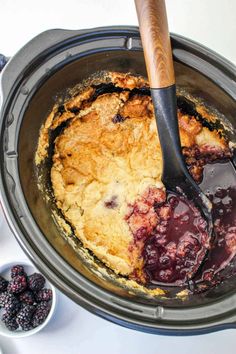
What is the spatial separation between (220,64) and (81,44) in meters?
0.35

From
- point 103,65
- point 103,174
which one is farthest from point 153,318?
point 103,65

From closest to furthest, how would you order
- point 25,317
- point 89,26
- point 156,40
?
point 156,40
point 25,317
point 89,26

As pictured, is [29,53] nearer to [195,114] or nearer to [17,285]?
[195,114]

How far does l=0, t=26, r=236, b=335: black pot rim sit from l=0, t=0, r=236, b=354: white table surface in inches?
11.8

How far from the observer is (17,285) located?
1398 millimetres

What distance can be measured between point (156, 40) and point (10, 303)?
0.79 metres

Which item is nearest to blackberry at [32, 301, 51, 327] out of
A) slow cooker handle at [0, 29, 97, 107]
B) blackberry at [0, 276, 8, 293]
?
blackberry at [0, 276, 8, 293]

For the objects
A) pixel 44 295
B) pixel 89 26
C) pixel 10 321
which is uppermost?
pixel 89 26

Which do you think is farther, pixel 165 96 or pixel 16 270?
pixel 16 270

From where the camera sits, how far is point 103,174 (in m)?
1.43

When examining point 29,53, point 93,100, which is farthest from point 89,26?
point 29,53

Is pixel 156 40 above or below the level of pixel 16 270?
above

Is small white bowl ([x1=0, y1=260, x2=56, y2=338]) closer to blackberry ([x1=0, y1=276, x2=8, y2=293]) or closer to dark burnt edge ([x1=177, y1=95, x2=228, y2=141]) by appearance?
blackberry ([x1=0, y1=276, x2=8, y2=293])

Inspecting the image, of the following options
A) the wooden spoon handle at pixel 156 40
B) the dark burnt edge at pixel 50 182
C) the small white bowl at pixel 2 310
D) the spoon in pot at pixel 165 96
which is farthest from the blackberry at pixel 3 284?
the wooden spoon handle at pixel 156 40
